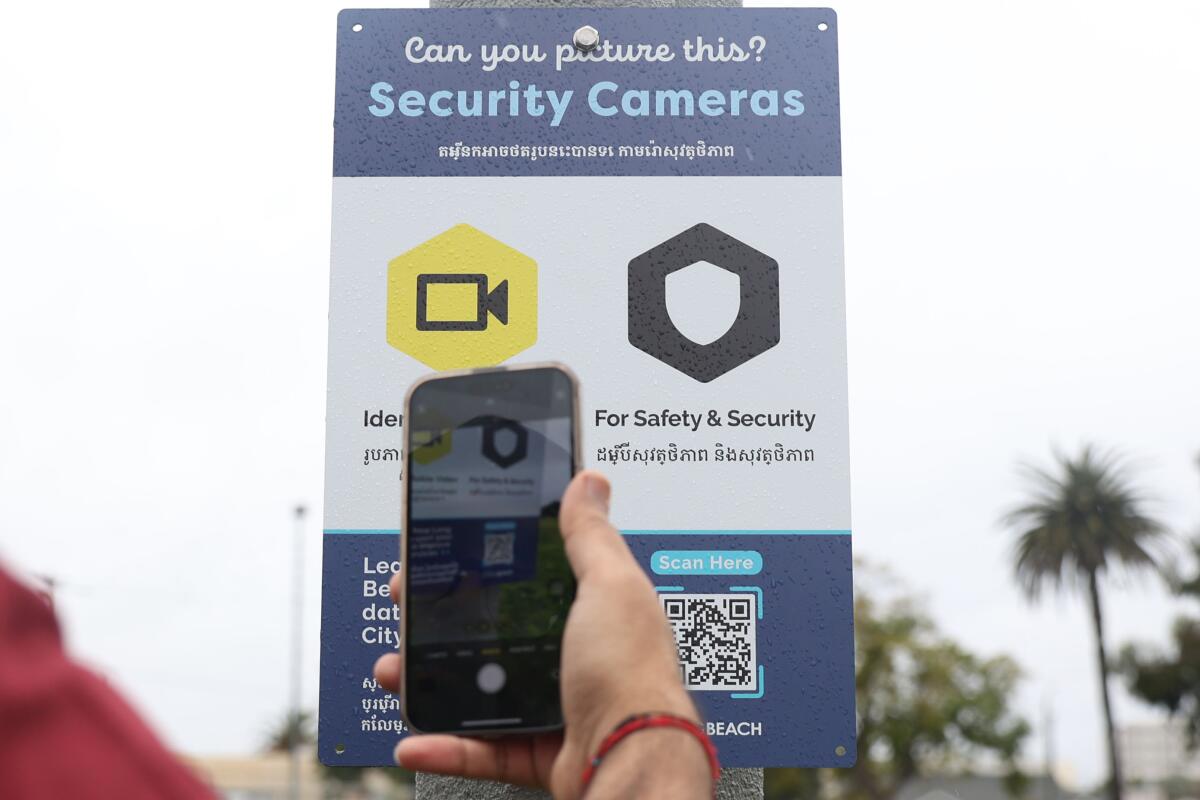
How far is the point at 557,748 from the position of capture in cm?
169

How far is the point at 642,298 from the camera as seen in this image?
282cm

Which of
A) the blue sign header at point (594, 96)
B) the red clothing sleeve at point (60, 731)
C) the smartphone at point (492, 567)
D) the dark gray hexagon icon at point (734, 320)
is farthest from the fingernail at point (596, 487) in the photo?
the blue sign header at point (594, 96)

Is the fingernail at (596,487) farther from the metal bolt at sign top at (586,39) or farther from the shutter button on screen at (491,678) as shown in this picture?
the metal bolt at sign top at (586,39)

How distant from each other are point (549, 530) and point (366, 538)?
1130 mm

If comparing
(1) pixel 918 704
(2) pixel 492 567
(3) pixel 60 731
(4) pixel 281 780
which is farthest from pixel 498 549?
(4) pixel 281 780

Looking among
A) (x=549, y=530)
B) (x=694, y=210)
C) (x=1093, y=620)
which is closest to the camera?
(x=549, y=530)

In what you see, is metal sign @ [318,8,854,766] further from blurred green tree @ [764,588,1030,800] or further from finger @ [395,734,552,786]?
blurred green tree @ [764,588,1030,800]

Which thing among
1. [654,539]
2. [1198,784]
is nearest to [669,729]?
[654,539]

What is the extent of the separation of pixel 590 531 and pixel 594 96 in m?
1.60

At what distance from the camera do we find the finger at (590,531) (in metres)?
1.48

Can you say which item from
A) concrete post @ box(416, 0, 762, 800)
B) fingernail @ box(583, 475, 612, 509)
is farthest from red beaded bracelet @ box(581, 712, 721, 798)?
concrete post @ box(416, 0, 762, 800)

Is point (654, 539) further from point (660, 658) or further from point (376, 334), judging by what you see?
point (660, 658)

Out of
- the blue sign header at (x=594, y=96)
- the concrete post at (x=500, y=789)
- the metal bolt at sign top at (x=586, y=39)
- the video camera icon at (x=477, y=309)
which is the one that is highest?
the metal bolt at sign top at (x=586, y=39)

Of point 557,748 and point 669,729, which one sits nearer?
point 669,729
